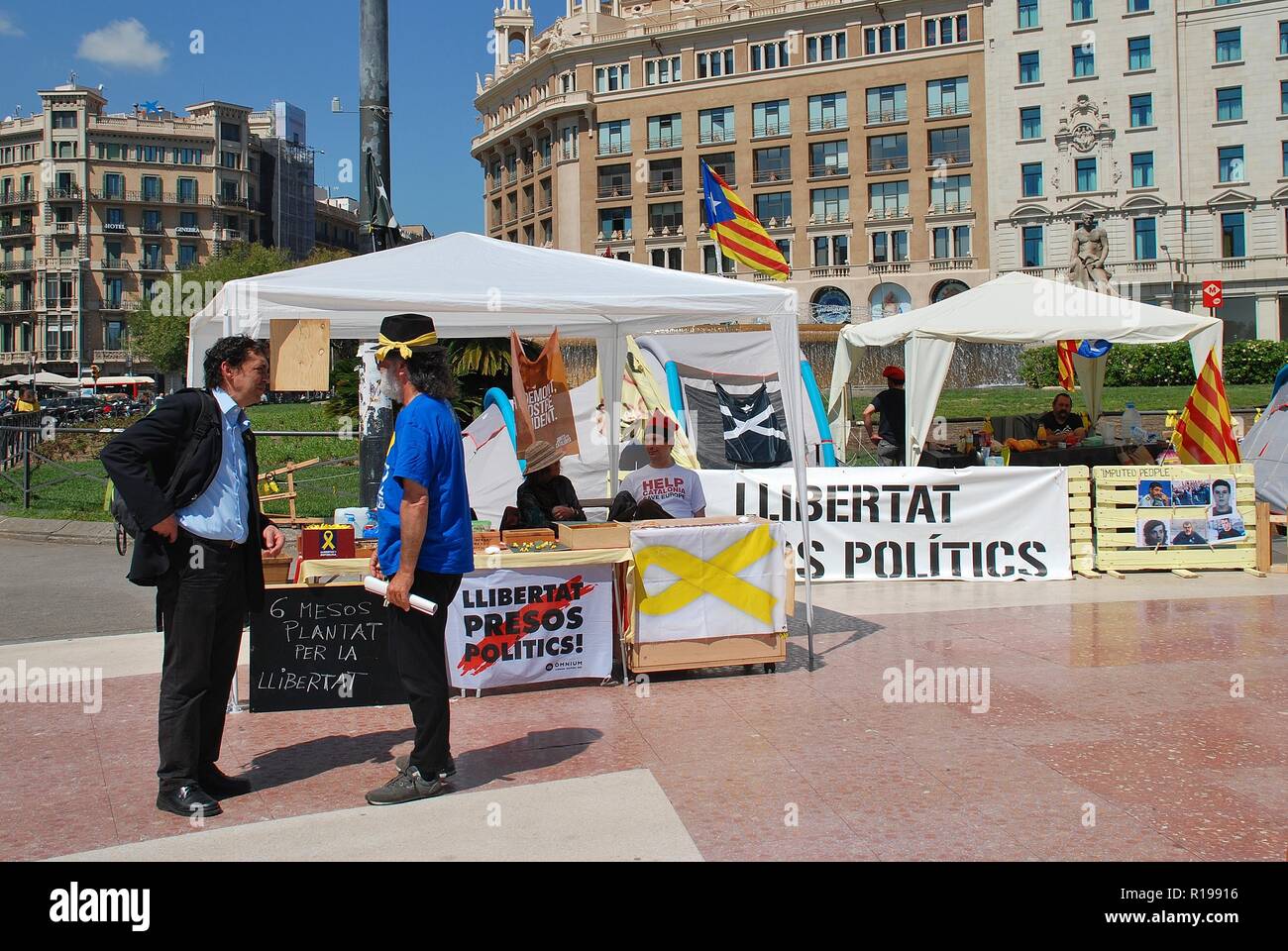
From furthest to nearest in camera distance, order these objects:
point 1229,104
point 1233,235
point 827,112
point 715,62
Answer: point 715,62, point 827,112, point 1233,235, point 1229,104

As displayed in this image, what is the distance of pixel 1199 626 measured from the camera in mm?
8383

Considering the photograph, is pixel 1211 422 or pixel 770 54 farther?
pixel 770 54

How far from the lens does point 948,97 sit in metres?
70.9

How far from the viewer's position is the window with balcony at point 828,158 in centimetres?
7338

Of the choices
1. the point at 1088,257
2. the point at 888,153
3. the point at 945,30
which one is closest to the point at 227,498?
the point at 1088,257

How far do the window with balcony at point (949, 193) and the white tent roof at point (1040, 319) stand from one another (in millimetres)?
60620

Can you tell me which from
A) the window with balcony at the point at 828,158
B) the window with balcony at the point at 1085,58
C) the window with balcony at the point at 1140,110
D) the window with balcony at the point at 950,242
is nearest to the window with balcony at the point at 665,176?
the window with balcony at the point at 828,158

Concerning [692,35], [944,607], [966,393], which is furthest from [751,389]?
[692,35]

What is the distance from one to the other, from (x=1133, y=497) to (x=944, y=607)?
2.87 metres

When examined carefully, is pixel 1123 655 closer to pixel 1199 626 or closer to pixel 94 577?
pixel 1199 626

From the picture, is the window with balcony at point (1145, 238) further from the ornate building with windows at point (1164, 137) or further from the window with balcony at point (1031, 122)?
the window with balcony at point (1031, 122)

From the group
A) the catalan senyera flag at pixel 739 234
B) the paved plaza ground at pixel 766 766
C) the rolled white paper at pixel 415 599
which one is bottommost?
the paved plaza ground at pixel 766 766

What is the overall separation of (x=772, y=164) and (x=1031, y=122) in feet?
56.0

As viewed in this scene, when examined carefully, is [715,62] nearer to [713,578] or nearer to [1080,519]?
[1080,519]
